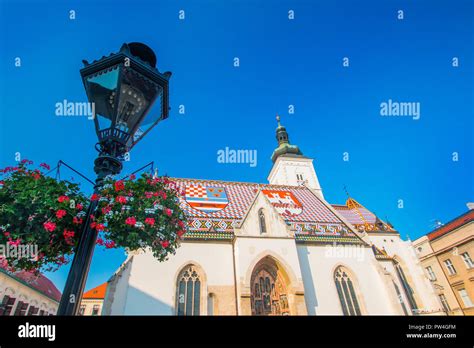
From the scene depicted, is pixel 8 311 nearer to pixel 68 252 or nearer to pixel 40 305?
pixel 40 305

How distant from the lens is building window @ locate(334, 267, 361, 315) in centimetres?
1406

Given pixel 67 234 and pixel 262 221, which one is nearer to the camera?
pixel 67 234

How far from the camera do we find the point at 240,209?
17812 mm

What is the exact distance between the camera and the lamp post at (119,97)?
3682 millimetres

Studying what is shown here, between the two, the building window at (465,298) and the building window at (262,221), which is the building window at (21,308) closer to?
the building window at (262,221)

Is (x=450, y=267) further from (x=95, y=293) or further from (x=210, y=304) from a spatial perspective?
(x=95, y=293)

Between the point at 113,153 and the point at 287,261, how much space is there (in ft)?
39.9

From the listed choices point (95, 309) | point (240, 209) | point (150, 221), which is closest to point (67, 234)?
point (150, 221)

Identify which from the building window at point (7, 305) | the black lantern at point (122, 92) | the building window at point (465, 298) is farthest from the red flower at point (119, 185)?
the building window at point (465, 298)

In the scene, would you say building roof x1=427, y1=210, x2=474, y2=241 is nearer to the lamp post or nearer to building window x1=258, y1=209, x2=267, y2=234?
building window x1=258, y1=209, x2=267, y2=234

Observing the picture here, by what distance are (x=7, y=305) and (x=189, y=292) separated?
20533mm

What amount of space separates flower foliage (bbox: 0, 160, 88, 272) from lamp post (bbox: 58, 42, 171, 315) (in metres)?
0.48

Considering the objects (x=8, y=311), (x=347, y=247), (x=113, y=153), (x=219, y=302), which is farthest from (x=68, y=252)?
(x=8, y=311)
